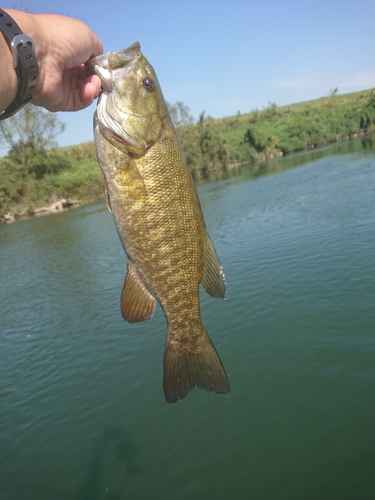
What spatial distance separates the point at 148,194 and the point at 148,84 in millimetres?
752

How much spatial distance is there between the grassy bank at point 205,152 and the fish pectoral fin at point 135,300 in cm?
4545

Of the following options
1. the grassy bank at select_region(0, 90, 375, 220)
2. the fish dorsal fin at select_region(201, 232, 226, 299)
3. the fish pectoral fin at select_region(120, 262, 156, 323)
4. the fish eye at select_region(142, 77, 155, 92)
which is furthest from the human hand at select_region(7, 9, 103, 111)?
the grassy bank at select_region(0, 90, 375, 220)

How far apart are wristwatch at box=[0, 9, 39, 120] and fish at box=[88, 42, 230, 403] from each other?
0.44 m

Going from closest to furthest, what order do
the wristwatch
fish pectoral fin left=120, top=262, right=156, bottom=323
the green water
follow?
the wristwatch < fish pectoral fin left=120, top=262, right=156, bottom=323 < the green water

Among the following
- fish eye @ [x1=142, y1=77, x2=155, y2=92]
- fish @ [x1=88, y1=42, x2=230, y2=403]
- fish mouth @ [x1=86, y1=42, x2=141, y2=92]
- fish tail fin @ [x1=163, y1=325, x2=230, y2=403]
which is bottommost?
fish tail fin @ [x1=163, y1=325, x2=230, y2=403]

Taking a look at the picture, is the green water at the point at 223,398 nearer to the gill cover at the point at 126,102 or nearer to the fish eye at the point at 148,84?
the gill cover at the point at 126,102

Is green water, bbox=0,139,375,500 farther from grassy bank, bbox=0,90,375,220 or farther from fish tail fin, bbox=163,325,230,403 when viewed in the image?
grassy bank, bbox=0,90,375,220

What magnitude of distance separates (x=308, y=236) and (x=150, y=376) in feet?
30.1

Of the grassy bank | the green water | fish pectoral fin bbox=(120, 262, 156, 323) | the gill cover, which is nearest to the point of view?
the gill cover

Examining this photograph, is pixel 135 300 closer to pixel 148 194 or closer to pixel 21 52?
pixel 148 194

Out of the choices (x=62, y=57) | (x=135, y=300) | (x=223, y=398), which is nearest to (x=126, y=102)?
(x=62, y=57)

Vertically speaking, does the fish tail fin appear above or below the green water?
above

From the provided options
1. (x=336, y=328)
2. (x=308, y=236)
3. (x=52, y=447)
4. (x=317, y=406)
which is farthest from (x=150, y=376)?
(x=308, y=236)

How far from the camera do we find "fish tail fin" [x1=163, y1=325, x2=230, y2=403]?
304 centimetres
